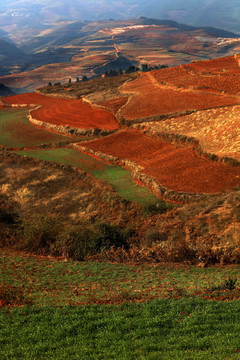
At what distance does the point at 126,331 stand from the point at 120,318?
2.41 ft

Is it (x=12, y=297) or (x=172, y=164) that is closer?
(x=12, y=297)

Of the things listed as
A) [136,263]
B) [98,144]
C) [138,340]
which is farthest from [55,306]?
[98,144]

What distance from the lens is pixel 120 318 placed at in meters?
12.5

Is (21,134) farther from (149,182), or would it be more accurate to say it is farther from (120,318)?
(120,318)

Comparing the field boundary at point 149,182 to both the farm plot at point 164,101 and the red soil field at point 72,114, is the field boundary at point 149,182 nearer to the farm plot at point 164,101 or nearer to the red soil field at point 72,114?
the red soil field at point 72,114

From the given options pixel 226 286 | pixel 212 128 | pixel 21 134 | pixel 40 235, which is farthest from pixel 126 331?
pixel 21 134

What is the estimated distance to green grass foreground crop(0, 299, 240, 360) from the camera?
1045cm

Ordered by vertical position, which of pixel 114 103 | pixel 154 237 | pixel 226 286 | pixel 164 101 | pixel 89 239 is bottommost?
pixel 89 239

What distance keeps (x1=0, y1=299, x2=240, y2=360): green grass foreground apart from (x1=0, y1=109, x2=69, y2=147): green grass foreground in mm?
36272

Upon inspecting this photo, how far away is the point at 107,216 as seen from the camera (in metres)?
27.2

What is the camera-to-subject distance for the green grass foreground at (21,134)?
4753 cm

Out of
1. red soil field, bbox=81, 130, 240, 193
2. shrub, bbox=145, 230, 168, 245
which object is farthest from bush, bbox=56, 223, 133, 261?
red soil field, bbox=81, 130, 240, 193

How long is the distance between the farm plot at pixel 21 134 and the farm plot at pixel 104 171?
415cm

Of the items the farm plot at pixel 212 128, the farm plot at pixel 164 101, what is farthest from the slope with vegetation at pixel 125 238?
the farm plot at pixel 164 101
